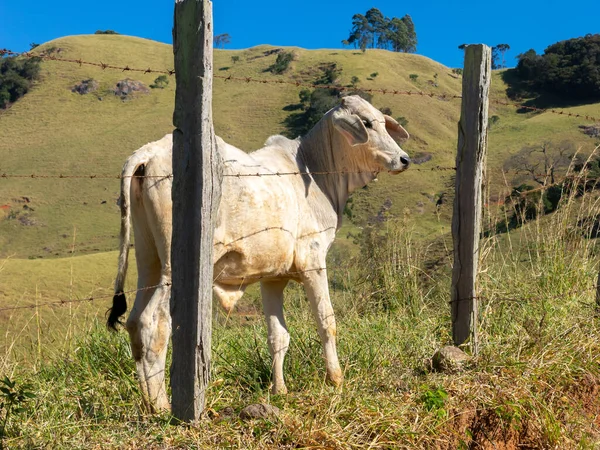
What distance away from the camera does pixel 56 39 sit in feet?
295

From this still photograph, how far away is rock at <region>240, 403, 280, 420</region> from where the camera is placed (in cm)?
429

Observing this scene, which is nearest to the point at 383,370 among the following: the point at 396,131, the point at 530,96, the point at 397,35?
the point at 396,131

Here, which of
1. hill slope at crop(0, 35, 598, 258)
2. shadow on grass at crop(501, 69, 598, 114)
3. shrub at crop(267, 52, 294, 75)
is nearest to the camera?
hill slope at crop(0, 35, 598, 258)

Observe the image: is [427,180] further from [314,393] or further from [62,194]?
[314,393]

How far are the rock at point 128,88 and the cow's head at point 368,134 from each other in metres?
67.1

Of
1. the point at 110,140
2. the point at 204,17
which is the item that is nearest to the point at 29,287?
the point at 204,17

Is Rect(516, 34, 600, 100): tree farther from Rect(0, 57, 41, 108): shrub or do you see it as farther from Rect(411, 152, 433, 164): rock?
Rect(0, 57, 41, 108): shrub

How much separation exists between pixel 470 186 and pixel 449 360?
1.26m

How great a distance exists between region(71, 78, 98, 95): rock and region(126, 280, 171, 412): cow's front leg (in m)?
70.3

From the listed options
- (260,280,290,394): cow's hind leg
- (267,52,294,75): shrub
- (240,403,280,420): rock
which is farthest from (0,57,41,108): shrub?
(240,403,280,420): rock

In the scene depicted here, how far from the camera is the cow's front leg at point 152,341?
456 cm

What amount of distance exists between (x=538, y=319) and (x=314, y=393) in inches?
95.8

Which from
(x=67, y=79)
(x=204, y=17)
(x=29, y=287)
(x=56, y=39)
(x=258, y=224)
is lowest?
(x=29, y=287)

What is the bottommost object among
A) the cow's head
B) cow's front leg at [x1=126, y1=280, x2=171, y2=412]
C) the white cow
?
cow's front leg at [x1=126, y1=280, x2=171, y2=412]
